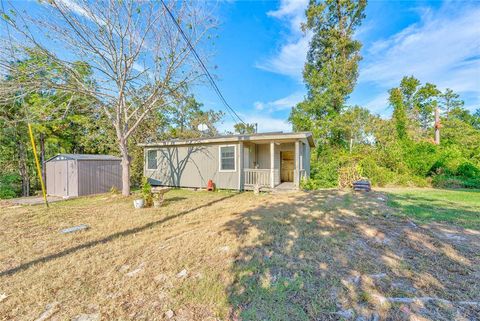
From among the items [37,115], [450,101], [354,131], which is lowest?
[37,115]

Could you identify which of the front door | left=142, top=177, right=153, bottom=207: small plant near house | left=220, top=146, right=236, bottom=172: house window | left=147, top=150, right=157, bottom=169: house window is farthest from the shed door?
the front door

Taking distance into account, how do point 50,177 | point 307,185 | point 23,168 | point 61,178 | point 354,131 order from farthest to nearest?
point 354,131, point 23,168, point 50,177, point 61,178, point 307,185

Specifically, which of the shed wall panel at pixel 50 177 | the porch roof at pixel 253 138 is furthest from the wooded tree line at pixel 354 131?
the shed wall panel at pixel 50 177

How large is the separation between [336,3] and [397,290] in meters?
20.2

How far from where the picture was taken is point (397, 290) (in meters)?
2.29

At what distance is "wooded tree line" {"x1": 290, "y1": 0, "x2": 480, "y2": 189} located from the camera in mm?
11352

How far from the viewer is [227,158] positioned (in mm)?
9969

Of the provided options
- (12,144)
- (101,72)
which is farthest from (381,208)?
(12,144)

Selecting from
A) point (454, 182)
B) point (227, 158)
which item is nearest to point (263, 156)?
point (227, 158)

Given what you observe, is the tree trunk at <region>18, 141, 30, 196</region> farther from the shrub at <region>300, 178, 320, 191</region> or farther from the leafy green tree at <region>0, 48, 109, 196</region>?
the shrub at <region>300, 178, 320, 191</region>

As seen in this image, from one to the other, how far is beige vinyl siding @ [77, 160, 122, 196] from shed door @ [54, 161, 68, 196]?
3.19ft

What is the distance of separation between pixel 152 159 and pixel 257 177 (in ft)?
20.9

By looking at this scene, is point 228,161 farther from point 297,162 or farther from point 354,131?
point 354,131

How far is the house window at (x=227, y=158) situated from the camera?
9.84 m
